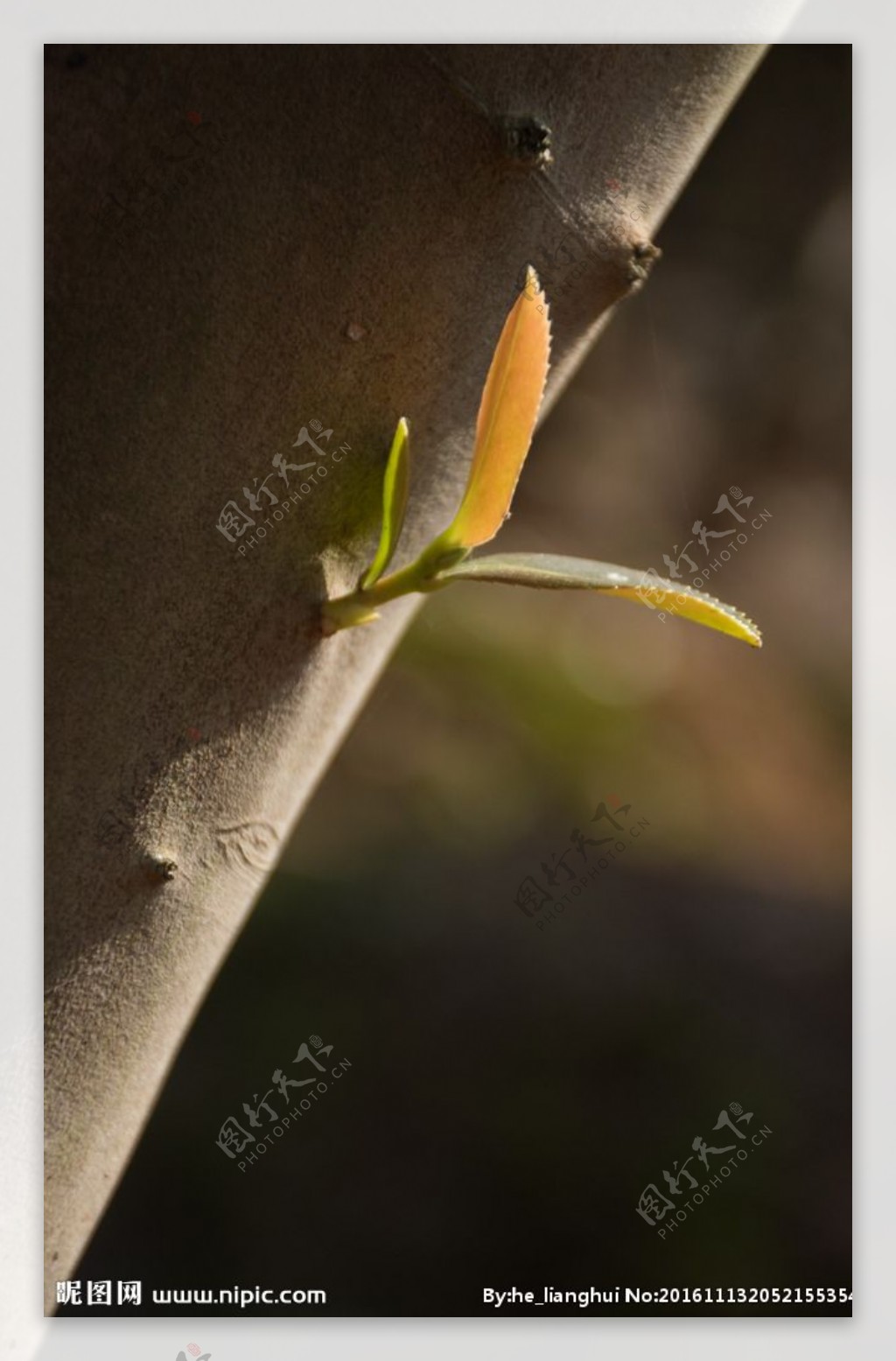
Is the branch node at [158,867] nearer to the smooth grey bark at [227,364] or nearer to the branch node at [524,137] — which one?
the smooth grey bark at [227,364]

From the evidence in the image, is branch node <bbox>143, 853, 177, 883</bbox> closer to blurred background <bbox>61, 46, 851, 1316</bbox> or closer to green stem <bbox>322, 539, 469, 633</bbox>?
green stem <bbox>322, 539, 469, 633</bbox>

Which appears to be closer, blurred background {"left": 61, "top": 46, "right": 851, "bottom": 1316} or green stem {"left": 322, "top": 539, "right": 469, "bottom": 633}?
green stem {"left": 322, "top": 539, "right": 469, "bottom": 633}

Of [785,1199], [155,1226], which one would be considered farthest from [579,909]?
[155,1226]

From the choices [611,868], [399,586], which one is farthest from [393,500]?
[611,868]

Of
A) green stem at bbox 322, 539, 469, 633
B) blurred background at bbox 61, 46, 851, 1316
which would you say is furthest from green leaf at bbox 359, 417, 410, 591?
blurred background at bbox 61, 46, 851, 1316

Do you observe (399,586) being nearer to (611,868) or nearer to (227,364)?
(227,364)

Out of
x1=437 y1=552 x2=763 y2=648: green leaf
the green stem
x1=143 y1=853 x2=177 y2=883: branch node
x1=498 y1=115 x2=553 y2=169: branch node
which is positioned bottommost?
x1=143 y1=853 x2=177 y2=883: branch node

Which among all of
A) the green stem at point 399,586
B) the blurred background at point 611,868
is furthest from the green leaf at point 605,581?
the blurred background at point 611,868
